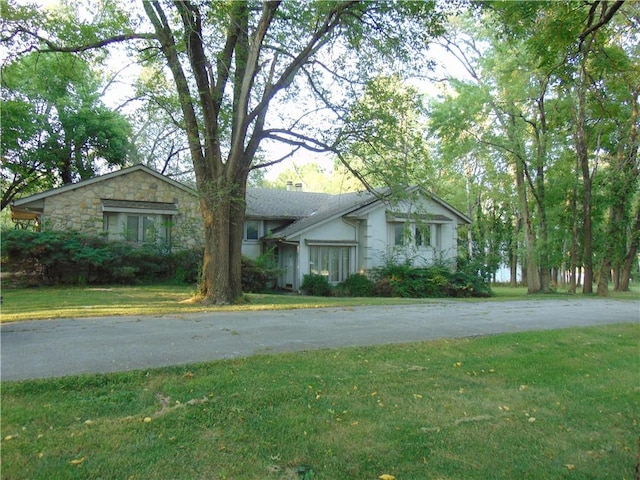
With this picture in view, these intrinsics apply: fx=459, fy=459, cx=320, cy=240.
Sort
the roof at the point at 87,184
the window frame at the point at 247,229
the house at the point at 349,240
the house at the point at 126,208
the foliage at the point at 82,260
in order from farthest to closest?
the window frame at the point at 247,229, the house at the point at 349,240, the house at the point at 126,208, the roof at the point at 87,184, the foliage at the point at 82,260

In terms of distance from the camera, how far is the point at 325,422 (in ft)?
13.6

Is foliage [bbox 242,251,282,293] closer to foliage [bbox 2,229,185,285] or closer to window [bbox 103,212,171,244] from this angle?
foliage [bbox 2,229,185,285]

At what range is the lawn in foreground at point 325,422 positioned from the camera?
337cm

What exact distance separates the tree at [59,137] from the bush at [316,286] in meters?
15.1

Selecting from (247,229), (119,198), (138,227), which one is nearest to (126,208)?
(119,198)

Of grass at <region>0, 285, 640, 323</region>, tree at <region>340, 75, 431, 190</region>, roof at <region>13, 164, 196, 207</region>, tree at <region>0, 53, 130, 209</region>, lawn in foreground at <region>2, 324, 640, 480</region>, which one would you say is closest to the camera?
lawn in foreground at <region>2, 324, 640, 480</region>

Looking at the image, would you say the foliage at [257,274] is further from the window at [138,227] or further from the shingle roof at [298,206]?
the window at [138,227]

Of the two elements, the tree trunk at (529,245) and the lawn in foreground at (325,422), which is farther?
the tree trunk at (529,245)

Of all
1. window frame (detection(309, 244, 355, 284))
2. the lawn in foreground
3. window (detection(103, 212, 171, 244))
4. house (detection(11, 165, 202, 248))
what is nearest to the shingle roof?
window frame (detection(309, 244, 355, 284))

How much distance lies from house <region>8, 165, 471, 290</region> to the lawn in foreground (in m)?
12.7

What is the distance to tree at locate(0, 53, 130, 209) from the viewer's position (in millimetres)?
24781

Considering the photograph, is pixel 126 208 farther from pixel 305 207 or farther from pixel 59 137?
pixel 305 207

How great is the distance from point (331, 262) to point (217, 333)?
51.3 ft

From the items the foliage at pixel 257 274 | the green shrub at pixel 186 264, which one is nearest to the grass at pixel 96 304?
the green shrub at pixel 186 264
